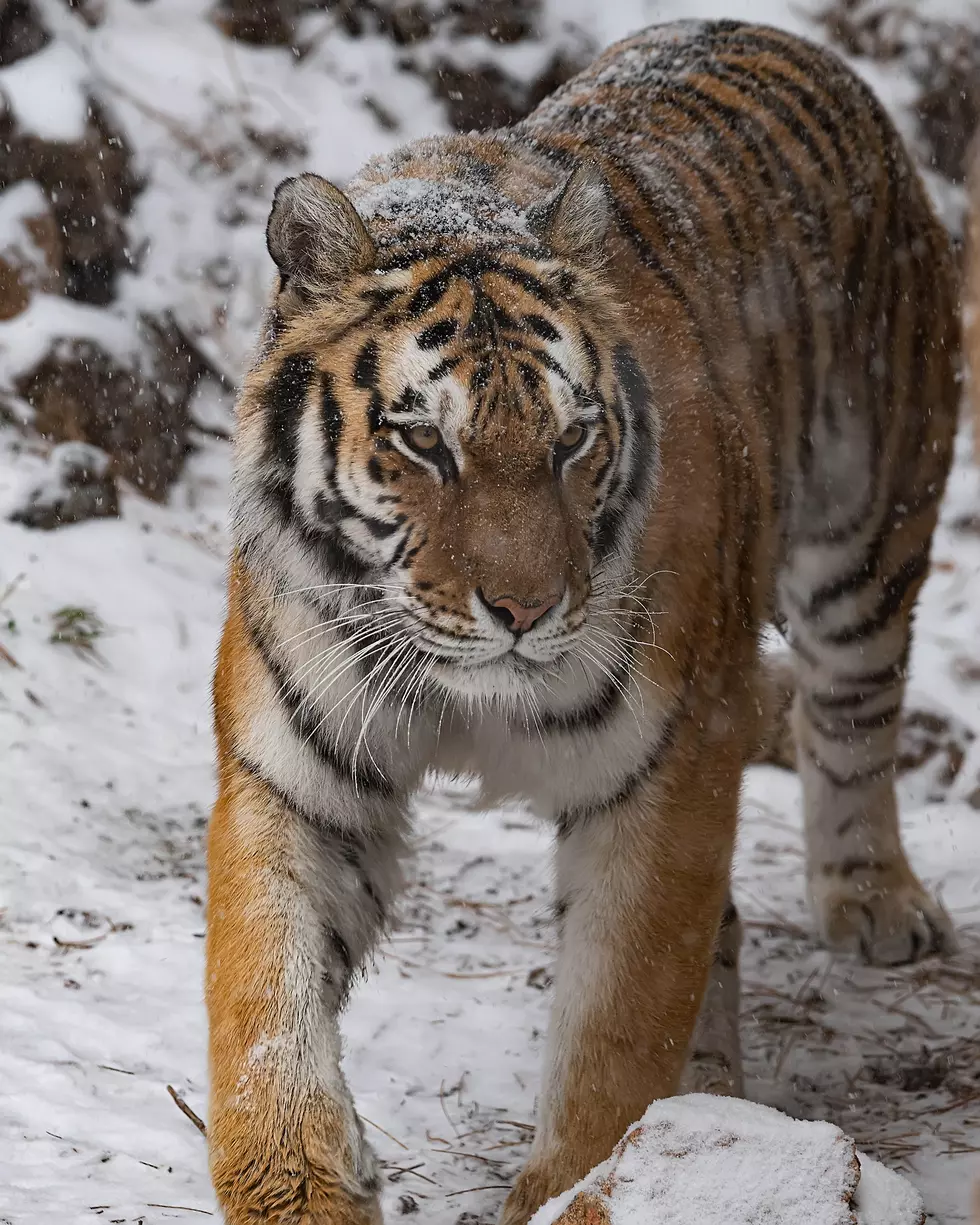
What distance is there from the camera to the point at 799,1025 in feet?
11.0

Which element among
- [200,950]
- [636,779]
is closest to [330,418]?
[636,779]

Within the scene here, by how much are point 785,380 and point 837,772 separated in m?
1.12

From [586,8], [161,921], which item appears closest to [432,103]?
[586,8]

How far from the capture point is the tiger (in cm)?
207

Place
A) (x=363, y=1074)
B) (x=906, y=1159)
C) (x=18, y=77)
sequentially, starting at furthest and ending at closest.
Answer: (x=18, y=77) → (x=363, y=1074) → (x=906, y=1159)

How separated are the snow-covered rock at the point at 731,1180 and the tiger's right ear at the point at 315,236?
1195mm

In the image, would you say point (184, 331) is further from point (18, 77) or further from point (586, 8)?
point (586, 8)

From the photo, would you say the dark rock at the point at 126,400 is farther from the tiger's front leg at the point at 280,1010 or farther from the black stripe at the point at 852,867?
the tiger's front leg at the point at 280,1010

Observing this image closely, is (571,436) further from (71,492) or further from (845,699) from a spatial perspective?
(71,492)

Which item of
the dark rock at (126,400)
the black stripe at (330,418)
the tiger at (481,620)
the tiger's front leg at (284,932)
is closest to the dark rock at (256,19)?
the dark rock at (126,400)

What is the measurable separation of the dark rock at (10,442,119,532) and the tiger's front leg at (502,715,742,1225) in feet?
9.88

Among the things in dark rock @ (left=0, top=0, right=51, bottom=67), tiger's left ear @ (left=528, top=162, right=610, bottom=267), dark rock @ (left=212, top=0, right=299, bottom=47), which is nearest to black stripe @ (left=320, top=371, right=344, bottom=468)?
tiger's left ear @ (left=528, top=162, right=610, bottom=267)

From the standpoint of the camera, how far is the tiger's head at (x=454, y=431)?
6.66ft

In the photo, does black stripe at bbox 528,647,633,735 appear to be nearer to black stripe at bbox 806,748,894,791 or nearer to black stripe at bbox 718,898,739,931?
black stripe at bbox 718,898,739,931
